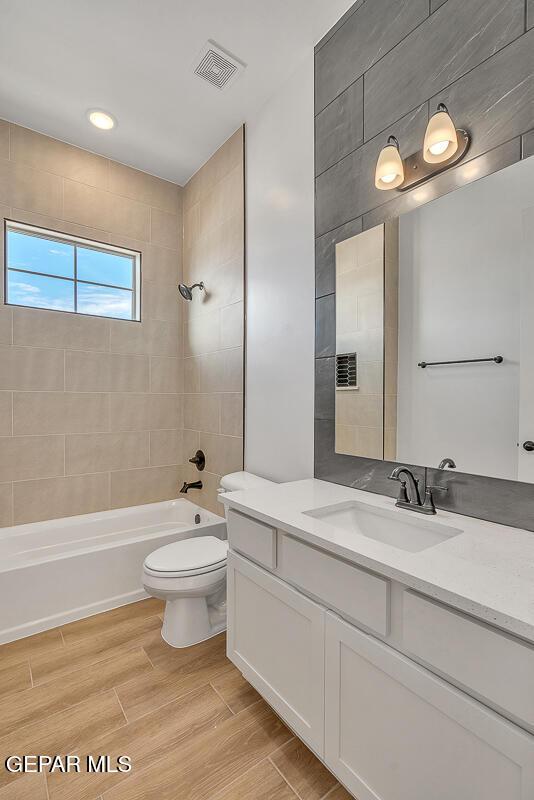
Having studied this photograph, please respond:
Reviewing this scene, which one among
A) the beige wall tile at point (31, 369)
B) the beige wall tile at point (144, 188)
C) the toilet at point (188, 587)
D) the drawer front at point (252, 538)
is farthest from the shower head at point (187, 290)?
the drawer front at point (252, 538)

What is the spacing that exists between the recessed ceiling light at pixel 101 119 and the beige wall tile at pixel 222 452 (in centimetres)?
216

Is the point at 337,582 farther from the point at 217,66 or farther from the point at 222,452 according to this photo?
the point at 217,66

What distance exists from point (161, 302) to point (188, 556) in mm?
2018

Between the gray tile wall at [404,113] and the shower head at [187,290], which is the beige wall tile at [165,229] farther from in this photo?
the gray tile wall at [404,113]

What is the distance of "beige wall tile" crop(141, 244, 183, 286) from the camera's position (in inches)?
118

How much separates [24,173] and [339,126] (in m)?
2.08

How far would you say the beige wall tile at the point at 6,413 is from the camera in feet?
7.98

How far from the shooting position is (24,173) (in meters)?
2.48

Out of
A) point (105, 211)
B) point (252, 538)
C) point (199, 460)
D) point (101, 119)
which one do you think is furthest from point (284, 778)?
point (101, 119)

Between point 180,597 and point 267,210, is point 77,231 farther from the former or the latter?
point 180,597

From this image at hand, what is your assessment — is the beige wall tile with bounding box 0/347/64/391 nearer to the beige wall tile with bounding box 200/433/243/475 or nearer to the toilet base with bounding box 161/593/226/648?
the beige wall tile with bounding box 200/433/243/475

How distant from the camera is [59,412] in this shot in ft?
8.64

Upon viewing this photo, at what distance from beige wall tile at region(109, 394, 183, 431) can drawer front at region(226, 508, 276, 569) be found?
1683 millimetres

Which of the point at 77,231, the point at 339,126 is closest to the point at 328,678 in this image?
the point at 339,126
